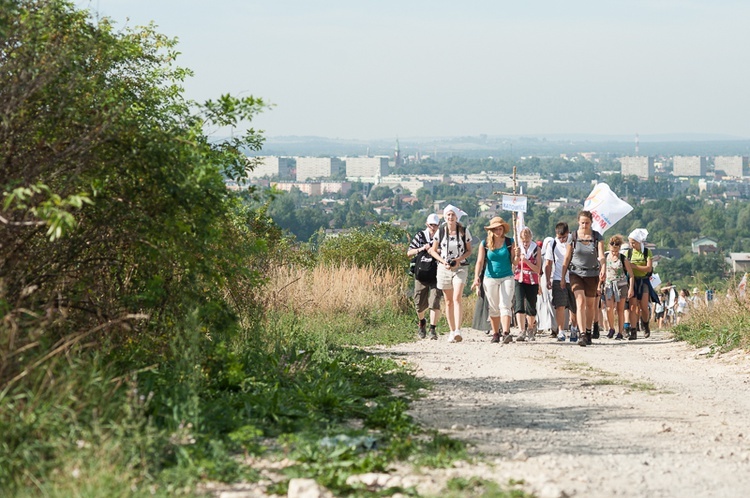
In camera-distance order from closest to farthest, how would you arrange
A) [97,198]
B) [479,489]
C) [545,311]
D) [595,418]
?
[479,489]
[97,198]
[595,418]
[545,311]

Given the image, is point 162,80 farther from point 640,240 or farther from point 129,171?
point 640,240

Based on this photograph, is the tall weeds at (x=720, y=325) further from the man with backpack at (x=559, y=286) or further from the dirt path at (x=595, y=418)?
the man with backpack at (x=559, y=286)

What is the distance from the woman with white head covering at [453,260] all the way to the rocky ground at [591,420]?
60.5 inches

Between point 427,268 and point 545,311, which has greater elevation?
point 427,268

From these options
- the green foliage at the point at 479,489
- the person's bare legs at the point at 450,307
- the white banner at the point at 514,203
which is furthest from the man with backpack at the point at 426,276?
the green foliage at the point at 479,489

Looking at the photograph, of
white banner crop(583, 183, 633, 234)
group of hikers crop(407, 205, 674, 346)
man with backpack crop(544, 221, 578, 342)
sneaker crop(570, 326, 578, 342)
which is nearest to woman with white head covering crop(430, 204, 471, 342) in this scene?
group of hikers crop(407, 205, 674, 346)

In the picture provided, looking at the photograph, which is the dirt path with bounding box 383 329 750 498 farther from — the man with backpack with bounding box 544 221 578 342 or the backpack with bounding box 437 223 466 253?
the man with backpack with bounding box 544 221 578 342

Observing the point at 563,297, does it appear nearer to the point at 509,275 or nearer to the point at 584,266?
the point at 584,266

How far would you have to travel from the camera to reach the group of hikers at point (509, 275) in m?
15.3

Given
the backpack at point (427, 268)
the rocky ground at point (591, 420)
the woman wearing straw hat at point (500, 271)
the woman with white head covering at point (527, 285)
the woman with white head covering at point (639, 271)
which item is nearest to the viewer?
the rocky ground at point (591, 420)

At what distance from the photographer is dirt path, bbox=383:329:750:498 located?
20.7ft

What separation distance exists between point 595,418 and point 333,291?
10.1 m

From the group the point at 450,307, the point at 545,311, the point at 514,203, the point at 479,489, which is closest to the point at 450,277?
the point at 450,307

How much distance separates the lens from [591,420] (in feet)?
27.1
